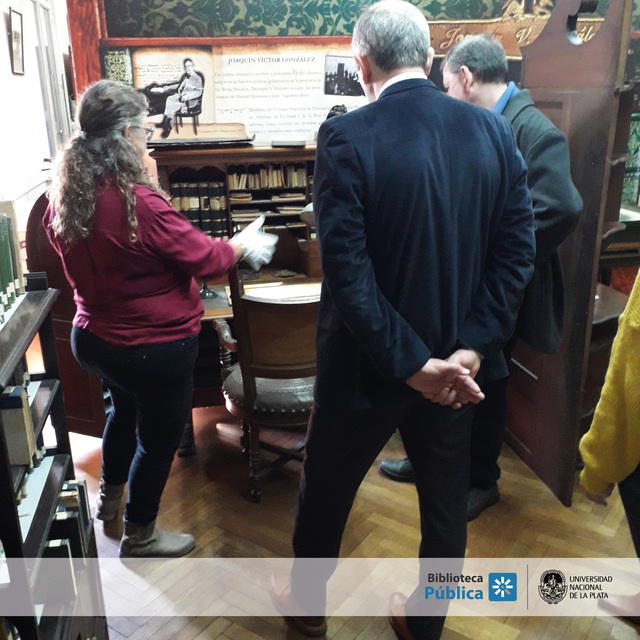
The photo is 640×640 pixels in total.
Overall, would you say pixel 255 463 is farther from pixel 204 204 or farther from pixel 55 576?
pixel 204 204

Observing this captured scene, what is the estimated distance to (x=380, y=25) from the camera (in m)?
1.35

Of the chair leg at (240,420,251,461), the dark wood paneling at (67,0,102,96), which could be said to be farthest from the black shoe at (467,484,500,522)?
the dark wood paneling at (67,0,102,96)

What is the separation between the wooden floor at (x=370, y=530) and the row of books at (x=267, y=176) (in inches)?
56.5

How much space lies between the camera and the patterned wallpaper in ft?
12.9

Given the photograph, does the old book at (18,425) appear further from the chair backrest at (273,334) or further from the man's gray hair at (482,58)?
the man's gray hair at (482,58)

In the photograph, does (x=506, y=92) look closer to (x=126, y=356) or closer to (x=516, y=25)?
(x=126, y=356)

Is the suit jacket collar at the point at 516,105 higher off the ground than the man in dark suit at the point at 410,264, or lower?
higher

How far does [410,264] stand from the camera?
139 cm

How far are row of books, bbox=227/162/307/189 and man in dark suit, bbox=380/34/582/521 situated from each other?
1238mm

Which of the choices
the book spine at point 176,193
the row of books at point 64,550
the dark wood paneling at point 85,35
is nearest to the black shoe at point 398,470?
the row of books at point 64,550

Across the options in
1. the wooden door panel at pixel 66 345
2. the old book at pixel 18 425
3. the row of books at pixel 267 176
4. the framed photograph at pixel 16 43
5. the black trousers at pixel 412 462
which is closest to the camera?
the old book at pixel 18 425

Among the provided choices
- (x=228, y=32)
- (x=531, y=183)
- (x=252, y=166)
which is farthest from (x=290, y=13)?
(x=531, y=183)

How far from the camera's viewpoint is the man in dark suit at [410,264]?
4.40 feet

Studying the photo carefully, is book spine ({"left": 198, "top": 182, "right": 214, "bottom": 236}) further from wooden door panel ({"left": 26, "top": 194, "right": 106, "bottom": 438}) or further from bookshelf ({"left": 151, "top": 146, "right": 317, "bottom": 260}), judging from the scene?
wooden door panel ({"left": 26, "top": 194, "right": 106, "bottom": 438})
